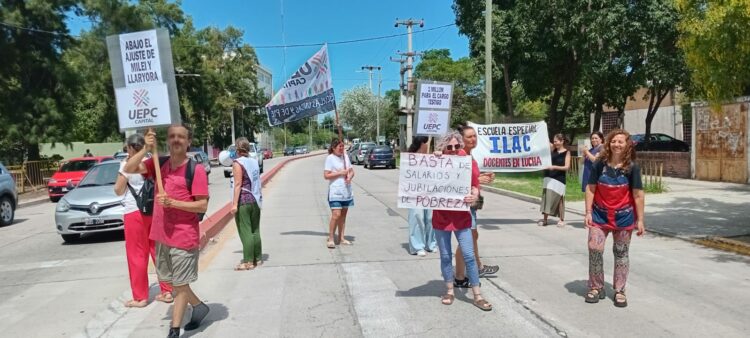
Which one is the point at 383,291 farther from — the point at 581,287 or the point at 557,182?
the point at 557,182

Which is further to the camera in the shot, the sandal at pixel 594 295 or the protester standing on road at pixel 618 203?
the sandal at pixel 594 295

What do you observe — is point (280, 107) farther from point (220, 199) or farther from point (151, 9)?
point (151, 9)

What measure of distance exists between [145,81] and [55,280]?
3321 mm

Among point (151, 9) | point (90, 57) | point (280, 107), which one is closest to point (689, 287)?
point (280, 107)

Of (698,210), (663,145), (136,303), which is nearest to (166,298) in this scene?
(136,303)

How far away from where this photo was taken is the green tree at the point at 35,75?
27.4 m

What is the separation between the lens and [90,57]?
37094 millimetres

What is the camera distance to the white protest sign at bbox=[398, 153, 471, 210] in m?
5.55

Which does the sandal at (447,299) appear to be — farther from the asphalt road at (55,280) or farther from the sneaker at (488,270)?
the asphalt road at (55,280)

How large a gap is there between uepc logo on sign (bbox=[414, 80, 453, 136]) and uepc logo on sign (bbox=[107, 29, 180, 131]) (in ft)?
21.0

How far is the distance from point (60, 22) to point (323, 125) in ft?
452

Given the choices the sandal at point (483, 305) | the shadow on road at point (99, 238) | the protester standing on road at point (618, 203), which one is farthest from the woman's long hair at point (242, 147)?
the shadow on road at point (99, 238)

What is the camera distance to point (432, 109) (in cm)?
1174

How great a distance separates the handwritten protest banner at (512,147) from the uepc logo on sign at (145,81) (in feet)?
21.8
